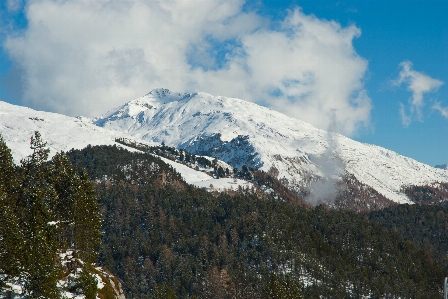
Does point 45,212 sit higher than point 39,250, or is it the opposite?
point 45,212

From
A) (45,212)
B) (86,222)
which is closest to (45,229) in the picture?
(45,212)

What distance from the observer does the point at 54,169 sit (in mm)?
73000

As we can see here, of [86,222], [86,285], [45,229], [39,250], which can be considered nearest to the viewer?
[39,250]

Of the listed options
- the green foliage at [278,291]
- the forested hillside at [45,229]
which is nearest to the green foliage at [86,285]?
the forested hillside at [45,229]

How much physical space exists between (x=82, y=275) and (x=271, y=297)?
64545 millimetres

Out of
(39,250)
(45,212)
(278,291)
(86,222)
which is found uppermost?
(86,222)

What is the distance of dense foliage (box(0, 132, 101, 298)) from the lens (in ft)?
165

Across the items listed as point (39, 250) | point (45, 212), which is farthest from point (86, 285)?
point (45, 212)

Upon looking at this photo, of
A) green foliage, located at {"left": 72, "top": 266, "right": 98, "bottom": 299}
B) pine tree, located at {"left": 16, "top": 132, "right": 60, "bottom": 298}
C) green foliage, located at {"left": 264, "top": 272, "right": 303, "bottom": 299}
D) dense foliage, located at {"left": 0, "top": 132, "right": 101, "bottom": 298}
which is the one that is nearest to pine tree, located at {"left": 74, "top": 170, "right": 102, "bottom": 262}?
dense foliage, located at {"left": 0, "top": 132, "right": 101, "bottom": 298}

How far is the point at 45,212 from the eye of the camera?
57344 mm

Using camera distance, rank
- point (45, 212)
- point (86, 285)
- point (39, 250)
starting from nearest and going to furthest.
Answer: point (39, 250) → point (45, 212) → point (86, 285)

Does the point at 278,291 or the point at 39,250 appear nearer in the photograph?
the point at 39,250

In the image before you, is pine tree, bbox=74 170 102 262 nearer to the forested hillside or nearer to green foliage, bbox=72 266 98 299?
the forested hillside

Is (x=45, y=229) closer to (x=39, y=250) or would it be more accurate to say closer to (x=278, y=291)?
(x=39, y=250)
